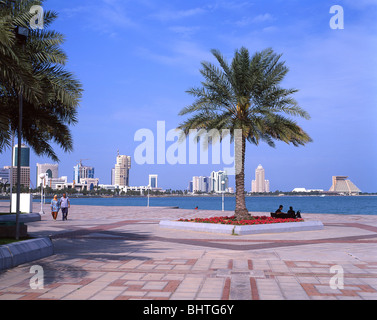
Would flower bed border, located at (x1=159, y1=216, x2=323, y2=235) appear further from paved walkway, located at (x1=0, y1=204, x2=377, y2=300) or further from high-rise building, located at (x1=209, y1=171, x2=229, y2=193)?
high-rise building, located at (x1=209, y1=171, x2=229, y2=193)

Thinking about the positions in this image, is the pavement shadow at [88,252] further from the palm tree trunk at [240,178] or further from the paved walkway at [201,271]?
the palm tree trunk at [240,178]

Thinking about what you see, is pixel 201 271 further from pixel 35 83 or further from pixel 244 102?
pixel 244 102

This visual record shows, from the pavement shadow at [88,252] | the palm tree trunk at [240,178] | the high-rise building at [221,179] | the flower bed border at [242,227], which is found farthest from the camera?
the high-rise building at [221,179]

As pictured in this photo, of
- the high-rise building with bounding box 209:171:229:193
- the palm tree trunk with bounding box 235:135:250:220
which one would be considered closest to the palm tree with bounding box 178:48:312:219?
the palm tree trunk with bounding box 235:135:250:220

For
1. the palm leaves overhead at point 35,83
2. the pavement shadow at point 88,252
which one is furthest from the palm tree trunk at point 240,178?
the palm leaves overhead at point 35,83

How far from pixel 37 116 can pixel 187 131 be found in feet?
27.1

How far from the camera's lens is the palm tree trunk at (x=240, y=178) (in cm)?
1931

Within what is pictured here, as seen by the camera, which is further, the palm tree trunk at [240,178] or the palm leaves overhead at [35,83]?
the palm tree trunk at [240,178]

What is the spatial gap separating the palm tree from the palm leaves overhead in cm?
713

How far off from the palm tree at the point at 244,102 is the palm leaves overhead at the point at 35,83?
7129 millimetres

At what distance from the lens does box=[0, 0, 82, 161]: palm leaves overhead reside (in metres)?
8.48

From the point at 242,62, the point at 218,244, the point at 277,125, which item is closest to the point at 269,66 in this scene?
the point at 242,62

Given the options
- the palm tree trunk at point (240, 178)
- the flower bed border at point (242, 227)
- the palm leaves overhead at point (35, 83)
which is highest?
the palm leaves overhead at point (35, 83)
